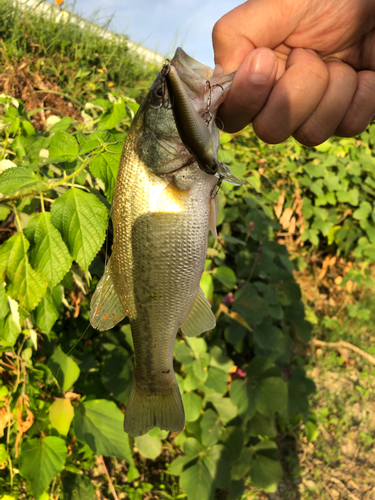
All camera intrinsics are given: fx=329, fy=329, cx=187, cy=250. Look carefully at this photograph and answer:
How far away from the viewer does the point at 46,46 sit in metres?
3.21

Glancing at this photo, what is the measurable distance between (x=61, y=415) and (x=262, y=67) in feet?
5.95

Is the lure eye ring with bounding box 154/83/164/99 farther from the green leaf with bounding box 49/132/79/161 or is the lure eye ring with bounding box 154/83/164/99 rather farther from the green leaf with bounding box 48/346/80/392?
the green leaf with bounding box 48/346/80/392

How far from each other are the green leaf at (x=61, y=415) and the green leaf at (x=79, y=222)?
0.99 metres

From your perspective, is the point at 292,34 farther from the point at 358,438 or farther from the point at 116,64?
the point at 358,438

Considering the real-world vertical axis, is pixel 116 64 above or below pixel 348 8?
below

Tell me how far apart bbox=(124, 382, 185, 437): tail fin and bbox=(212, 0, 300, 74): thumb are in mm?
1318

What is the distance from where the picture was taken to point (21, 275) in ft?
3.80

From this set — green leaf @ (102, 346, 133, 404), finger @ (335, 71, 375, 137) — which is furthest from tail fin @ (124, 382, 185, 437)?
finger @ (335, 71, 375, 137)

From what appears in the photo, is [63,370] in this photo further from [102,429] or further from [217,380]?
[217,380]

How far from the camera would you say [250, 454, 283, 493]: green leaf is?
2250 mm

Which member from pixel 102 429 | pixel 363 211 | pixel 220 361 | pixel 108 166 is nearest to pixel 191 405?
pixel 220 361

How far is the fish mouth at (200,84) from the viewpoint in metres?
1.01

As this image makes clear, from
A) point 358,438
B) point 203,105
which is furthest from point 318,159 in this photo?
point 203,105

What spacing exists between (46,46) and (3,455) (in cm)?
343
